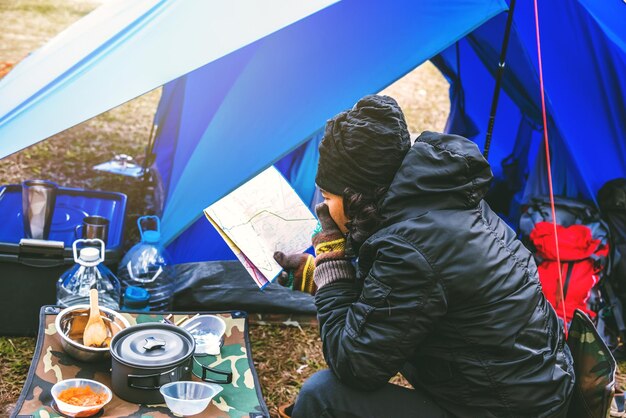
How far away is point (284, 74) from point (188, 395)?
1435 mm

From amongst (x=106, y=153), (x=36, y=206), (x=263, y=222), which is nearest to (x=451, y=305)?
(x=263, y=222)

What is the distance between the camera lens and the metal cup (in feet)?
9.22

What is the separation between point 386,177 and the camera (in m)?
1.81

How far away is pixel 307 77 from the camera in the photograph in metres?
2.83

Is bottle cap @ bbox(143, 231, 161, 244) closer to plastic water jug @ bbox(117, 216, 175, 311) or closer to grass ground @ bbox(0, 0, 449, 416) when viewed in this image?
plastic water jug @ bbox(117, 216, 175, 311)

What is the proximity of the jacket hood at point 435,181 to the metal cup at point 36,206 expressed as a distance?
170cm

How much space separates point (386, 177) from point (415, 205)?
14 centimetres

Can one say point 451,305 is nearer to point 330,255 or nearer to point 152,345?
point 330,255

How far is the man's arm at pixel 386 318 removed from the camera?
5.39 feet

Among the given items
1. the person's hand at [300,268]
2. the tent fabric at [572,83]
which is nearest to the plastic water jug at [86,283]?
the person's hand at [300,268]

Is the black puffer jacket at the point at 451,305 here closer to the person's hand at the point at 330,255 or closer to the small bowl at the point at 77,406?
the person's hand at the point at 330,255

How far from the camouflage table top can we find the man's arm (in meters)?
0.46

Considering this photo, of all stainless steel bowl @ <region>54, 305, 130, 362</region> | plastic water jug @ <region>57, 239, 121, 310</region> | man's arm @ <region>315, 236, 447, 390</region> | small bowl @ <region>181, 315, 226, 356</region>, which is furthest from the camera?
plastic water jug @ <region>57, 239, 121, 310</region>

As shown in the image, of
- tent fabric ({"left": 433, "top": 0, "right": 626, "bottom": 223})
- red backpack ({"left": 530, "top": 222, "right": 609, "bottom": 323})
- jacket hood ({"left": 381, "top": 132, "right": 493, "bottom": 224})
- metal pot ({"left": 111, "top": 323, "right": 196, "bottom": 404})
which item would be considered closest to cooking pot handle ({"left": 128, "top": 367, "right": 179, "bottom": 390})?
metal pot ({"left": 111, "top": 323, "right": 196, "bottom": 404})
